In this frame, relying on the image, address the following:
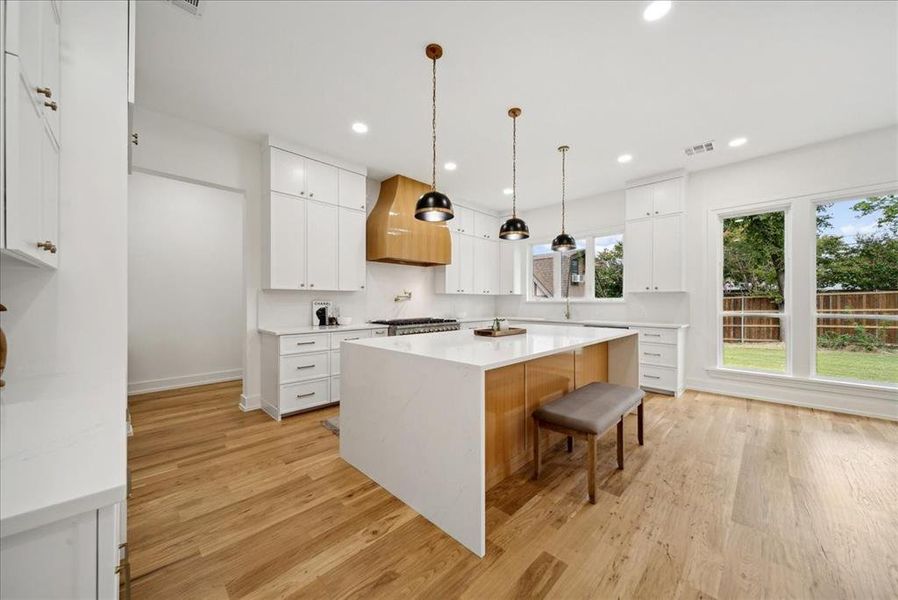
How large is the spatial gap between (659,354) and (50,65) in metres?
5.19

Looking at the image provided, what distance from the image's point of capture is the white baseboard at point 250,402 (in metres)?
3.61

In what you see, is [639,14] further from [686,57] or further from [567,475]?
[567,475]

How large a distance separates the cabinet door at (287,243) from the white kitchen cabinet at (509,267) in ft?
12.1

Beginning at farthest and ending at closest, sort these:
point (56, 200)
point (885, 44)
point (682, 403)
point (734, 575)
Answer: point (682, 403) → point (885, 44) → point (734, 575) → point (56, 200)

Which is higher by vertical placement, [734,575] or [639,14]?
[639,14]

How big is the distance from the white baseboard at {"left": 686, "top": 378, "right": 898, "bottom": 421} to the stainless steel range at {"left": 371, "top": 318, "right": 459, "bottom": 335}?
10.8 ft

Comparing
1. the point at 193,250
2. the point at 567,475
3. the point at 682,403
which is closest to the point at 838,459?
the point at 682,403

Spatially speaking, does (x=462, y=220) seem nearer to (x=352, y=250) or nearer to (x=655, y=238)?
(x=352, y=250)

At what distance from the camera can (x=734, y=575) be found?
4.77 ft

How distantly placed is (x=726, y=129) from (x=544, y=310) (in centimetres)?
345

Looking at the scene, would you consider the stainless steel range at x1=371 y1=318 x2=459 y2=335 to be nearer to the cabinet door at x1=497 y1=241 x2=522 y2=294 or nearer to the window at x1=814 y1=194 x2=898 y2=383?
the cabinet door at x1=497 y1=241 x2=522 y2=294

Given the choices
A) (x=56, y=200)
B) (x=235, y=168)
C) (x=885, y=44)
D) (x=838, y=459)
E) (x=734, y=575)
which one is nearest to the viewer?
(x=56, y=200)

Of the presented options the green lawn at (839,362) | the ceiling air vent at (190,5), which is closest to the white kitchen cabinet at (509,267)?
the green lawn at (839,362)

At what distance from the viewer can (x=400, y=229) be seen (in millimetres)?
4387
